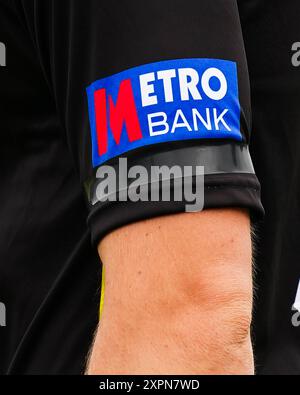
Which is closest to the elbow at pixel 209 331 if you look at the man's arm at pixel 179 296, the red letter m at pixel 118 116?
the man's arm at pixel 179 296

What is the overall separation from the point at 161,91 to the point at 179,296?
276 millimetres

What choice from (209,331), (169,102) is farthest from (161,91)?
(209,331)

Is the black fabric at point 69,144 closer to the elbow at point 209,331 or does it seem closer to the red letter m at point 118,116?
the red letter m at point 118,116

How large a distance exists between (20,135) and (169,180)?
40 cm

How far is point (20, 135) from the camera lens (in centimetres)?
127

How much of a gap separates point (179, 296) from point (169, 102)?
0.85ft

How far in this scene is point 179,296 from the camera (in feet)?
3.14

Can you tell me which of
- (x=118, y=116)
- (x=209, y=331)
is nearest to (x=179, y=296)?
(x=209, y=331)

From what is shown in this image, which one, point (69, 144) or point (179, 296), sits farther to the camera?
point (69, 144)

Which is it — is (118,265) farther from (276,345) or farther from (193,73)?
(276,345)

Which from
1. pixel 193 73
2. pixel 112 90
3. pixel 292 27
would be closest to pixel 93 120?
pixel 112 90

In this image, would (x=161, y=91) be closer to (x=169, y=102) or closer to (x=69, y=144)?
(x=169, y=102)

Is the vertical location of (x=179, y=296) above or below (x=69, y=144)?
below

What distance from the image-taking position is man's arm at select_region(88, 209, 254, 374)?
955 millimetres
